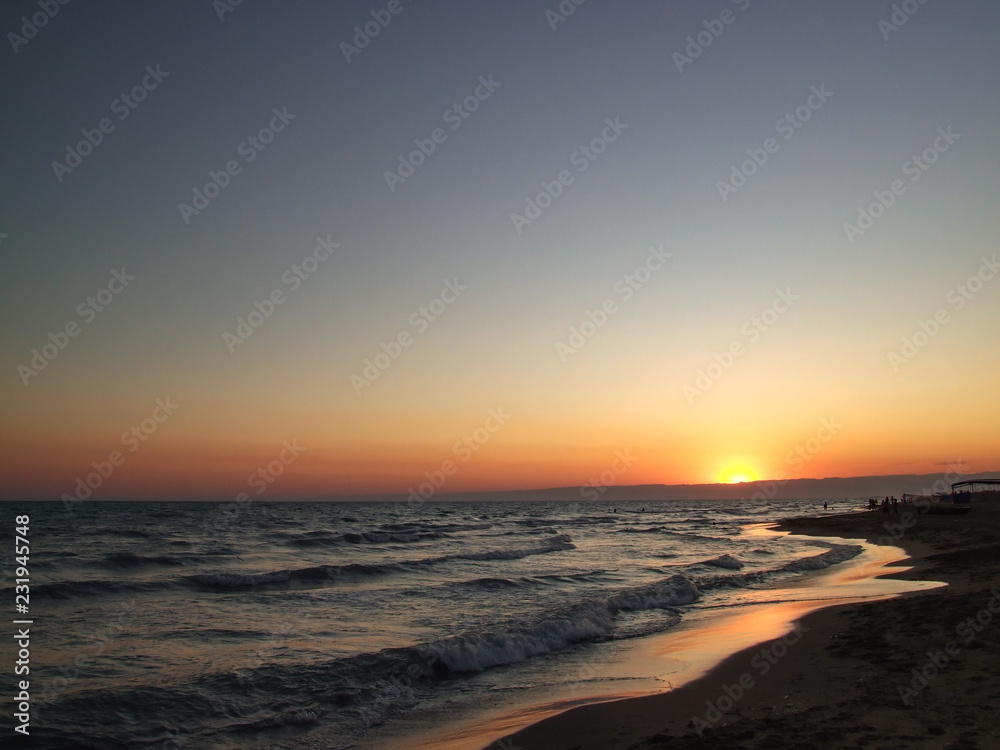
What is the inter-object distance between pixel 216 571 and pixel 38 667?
1580 cm

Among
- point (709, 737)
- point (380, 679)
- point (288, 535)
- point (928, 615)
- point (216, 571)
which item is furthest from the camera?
point (288, 535)

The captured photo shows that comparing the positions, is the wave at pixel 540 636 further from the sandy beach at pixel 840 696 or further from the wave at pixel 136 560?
the wave at pixel 136 560

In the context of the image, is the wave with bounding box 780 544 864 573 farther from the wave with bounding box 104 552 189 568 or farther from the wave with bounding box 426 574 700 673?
the wave with bounding box 104 552 189 568

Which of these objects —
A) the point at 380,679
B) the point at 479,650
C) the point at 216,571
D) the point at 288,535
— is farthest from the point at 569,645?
the point at 288,535

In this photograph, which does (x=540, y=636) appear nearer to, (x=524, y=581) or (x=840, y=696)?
(x=840, y=696)

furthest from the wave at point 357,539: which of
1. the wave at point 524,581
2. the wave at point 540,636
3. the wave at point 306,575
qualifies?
the wave at point 540,636

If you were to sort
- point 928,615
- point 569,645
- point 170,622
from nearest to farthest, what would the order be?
point 928,615 → point 569,645 → point 170,622

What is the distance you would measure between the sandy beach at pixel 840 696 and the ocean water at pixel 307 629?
3.35m

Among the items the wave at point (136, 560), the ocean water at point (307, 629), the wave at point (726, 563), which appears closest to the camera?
the ocean water at point (307, 629)

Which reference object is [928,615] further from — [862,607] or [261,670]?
[261,670]

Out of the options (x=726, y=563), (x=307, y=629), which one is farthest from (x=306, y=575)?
(x=726, y=563)

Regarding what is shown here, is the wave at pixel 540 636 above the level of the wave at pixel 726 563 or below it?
above

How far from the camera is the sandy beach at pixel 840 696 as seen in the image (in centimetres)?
755

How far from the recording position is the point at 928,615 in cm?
1378
